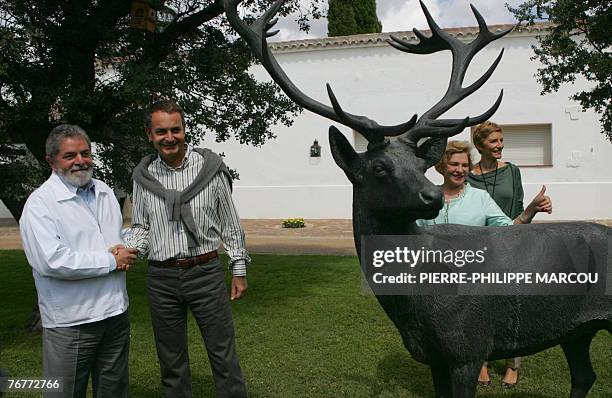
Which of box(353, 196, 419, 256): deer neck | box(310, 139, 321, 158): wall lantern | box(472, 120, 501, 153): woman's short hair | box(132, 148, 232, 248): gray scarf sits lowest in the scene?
box(353, 196, 419, 256): deer neck

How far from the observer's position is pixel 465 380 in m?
2.63

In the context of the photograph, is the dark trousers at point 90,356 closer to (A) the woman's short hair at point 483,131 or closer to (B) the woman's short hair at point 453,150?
(B) the woman's short hair at point 453,150

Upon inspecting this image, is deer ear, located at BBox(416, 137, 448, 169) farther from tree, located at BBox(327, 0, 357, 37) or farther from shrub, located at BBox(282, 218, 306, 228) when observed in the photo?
tree, located at BBox(327, 0, 357, 37)

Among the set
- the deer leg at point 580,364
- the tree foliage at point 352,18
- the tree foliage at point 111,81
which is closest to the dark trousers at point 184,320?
the deer leg at point 580,364

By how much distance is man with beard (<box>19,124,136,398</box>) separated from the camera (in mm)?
2600

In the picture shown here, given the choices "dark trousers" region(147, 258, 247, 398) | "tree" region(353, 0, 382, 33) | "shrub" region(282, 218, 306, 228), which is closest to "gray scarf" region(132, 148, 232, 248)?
"dark trousers" region(147, 258, 247, 398)

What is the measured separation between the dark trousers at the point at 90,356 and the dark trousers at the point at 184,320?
30 cm

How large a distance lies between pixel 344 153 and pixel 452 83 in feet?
2.67

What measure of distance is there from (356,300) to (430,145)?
15.9ft

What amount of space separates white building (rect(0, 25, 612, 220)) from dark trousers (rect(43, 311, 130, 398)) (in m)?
12.4

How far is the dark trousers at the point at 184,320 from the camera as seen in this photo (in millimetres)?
3238

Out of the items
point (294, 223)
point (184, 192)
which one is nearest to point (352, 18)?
point (294, 223)

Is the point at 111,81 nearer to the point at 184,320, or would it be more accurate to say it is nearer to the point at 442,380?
the point at 184,320

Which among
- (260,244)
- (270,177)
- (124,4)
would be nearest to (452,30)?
(270,177)
